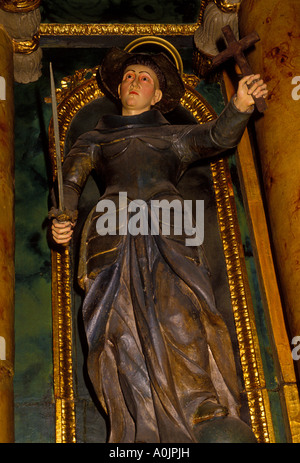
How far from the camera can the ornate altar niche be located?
3873 millimetres

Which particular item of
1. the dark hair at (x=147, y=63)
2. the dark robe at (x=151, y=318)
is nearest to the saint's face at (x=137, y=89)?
the dark hair at (x=147, y=63)

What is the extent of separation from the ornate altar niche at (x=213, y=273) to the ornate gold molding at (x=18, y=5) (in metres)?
0.50

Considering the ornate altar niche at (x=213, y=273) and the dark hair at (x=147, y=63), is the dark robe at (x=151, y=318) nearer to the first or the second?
the ornate altar niche at (x=213, y=273)

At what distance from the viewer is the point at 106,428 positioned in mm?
3855

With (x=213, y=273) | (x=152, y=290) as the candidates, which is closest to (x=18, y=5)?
(x=213, y=273)

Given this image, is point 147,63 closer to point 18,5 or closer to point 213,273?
point 18,5

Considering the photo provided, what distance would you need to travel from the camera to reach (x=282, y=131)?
4.03 metres

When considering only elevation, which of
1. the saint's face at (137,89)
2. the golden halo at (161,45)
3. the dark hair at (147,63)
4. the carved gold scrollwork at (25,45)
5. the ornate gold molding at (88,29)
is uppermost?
the ornate gold molding at (88,29)

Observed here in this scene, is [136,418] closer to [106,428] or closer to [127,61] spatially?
[106,428]

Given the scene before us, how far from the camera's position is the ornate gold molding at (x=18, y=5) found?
4.53 meters

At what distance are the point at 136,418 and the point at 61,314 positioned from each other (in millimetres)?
940

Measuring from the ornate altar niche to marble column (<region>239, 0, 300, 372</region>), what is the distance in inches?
13.0

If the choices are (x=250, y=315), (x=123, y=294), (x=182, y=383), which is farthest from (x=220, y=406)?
(x=250, y=315)

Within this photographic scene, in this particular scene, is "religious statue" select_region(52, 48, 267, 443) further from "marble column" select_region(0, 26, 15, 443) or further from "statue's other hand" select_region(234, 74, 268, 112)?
"marble column" select_region(0, 26, 15, 443)
